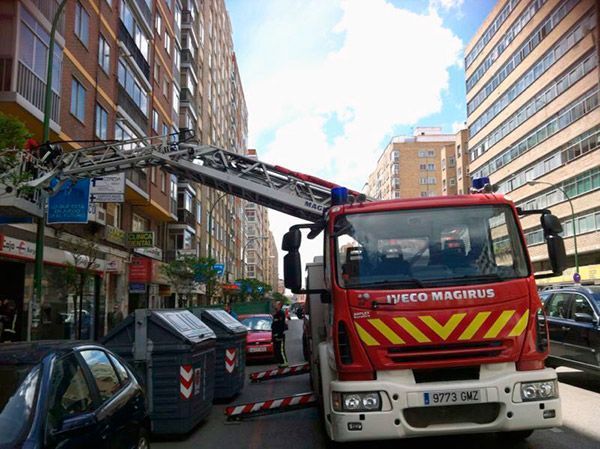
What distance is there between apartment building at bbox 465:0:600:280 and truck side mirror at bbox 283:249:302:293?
3557cm

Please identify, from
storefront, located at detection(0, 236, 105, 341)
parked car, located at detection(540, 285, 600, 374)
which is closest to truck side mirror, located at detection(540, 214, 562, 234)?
parked car, located at detection(540, 285, 600, 374)

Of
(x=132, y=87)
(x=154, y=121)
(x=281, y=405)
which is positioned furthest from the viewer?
(x=154, y=121)

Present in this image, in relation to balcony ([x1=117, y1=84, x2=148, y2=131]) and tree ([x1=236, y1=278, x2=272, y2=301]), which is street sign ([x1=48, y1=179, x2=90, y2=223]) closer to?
balcony ([x1=117, y1=84, x2=148, y2=131])

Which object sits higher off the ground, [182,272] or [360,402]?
[182,272]

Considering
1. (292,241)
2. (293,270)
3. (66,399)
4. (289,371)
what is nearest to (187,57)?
(289,371)

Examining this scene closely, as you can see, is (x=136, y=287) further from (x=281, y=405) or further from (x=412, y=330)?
(x=412, y=330)

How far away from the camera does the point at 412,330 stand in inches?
218

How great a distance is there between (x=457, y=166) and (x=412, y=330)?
78150 mm

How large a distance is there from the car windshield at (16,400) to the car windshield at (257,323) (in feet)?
48.9

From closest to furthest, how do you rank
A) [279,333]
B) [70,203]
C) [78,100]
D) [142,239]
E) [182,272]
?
[279,333]
[70,203]
[78,100]
[142,239]
[182,272]

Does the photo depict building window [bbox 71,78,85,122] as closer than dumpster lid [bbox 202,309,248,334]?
No

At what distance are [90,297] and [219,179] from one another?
937 cm

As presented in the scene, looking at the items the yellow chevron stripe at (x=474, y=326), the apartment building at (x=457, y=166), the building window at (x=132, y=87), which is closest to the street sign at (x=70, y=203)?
the building window at (x=132, y=87)

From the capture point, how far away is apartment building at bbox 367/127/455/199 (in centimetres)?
11275
